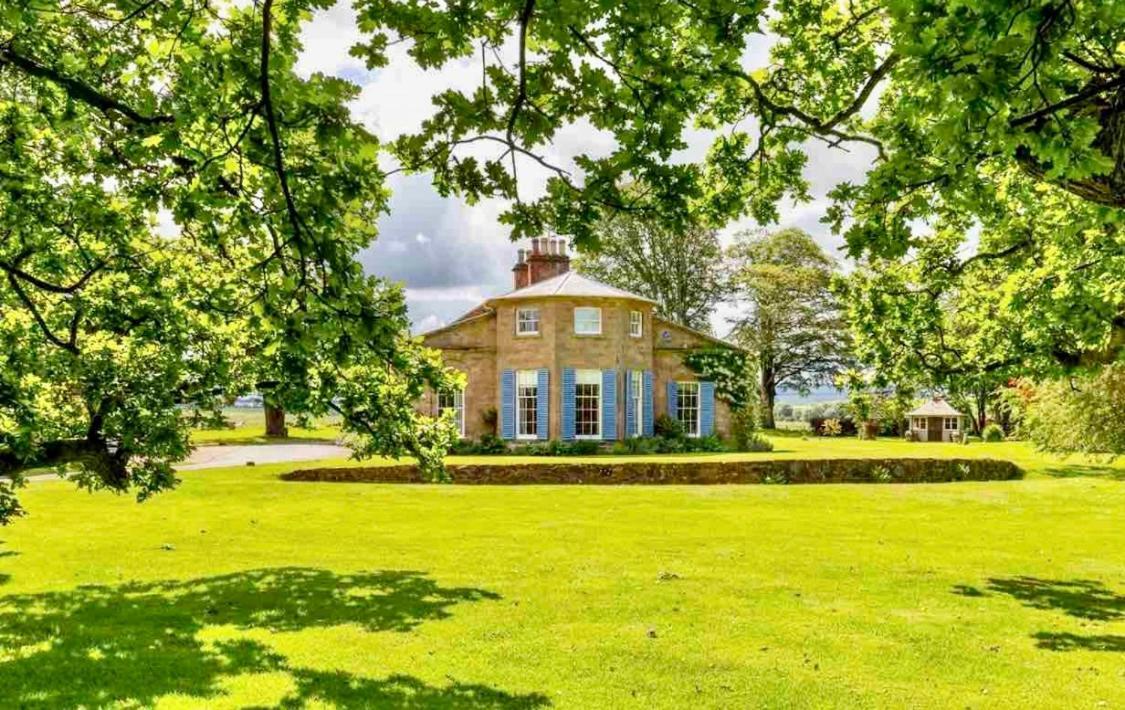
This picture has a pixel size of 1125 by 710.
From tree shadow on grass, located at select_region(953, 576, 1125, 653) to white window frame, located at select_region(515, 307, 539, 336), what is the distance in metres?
24.5

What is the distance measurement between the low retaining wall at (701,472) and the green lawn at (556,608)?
6.95 meters

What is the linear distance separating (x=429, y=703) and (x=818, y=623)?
16.0 feet

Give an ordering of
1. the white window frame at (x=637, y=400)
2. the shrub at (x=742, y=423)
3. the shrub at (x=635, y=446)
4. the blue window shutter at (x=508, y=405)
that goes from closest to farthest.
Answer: the shrub at (x=635, y=446) < the blue window shutter at (x=508, y=405) < the white window frame at (x=637, y=400) < the shrub at (x=742, y=423)

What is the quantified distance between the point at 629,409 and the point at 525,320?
6.01 meters

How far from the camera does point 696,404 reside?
122 ft

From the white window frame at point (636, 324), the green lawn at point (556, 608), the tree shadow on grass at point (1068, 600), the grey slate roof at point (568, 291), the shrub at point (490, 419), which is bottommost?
the tree shadow on grass at point (1068, 600)

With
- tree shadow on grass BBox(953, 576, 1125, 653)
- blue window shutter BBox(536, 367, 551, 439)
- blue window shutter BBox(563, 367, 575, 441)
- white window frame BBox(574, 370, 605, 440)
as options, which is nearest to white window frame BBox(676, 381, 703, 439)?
white window frame BBox(574, 370, 605, 440)

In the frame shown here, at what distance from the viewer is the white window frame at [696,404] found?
37.0 meters

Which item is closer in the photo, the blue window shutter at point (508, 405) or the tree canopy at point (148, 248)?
the tree canopy at point (148, 248)

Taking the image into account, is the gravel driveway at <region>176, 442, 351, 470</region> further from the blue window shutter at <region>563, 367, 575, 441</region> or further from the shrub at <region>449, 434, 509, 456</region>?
the blue window shutter at <region>563, 367, 575, 441</region>

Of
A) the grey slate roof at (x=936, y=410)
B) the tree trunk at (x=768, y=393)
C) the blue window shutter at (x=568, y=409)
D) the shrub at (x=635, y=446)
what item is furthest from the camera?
the tree trunk at (x=768, y=393)

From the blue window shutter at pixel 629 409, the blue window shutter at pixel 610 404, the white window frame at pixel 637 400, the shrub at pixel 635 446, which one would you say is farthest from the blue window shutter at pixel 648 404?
the blue window shutter at pixel 610 404

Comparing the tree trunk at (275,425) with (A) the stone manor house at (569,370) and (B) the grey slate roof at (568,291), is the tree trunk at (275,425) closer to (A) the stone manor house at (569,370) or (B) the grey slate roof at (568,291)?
(A) the stone manor house at (569,370)

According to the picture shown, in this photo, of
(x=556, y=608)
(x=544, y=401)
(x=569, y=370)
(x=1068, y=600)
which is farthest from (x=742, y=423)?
(x=556, y=608)
